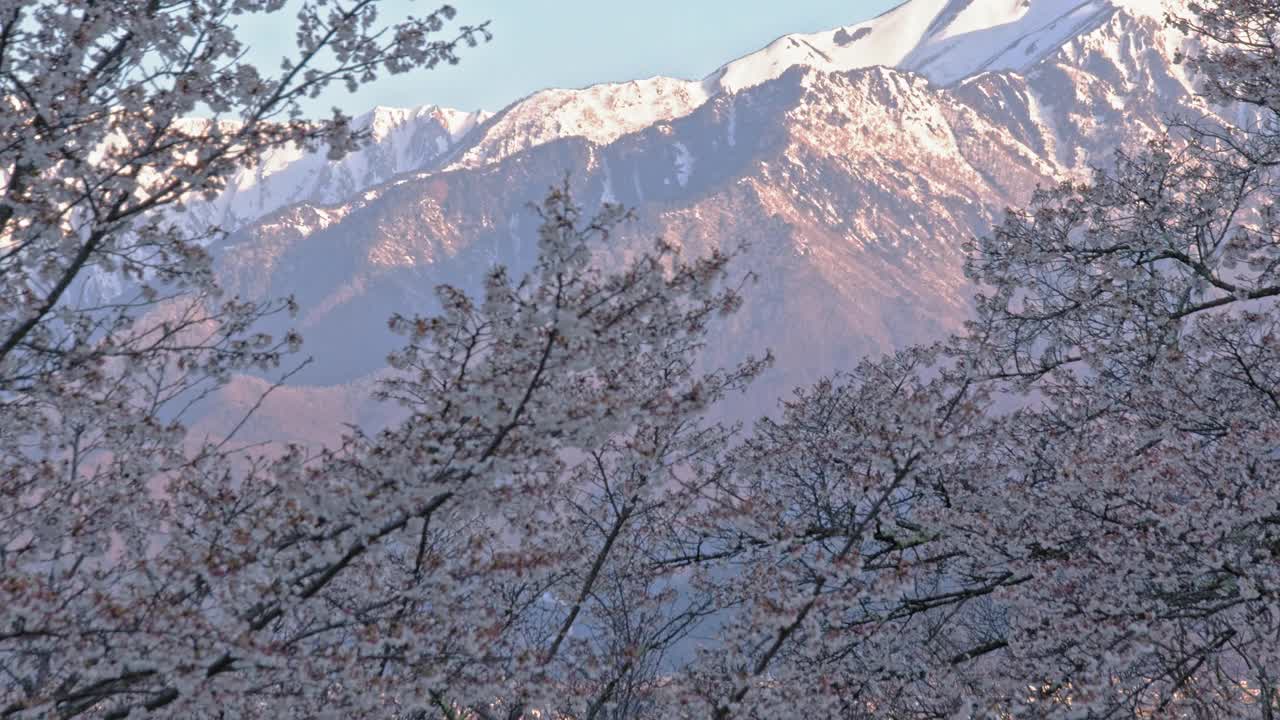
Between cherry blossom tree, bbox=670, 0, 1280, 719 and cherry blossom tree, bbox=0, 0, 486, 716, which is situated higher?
cherry blossom tree, bbox=0, 0, 486, 716

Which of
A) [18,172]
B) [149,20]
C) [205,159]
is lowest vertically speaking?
[205,159]

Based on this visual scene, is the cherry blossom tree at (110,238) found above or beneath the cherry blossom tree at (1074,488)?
above

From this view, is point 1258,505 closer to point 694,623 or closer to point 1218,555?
point 1218,555

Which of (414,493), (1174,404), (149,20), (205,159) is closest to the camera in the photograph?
(414,493)

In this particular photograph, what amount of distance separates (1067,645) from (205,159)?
672 centimetres

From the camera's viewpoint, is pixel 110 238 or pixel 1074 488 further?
pixel 1074 488

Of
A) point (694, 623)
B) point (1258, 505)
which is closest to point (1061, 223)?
point (1258, 505)

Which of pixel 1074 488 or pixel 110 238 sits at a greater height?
pixel 110 238

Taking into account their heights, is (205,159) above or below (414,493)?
above

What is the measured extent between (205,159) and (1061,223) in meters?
8.42

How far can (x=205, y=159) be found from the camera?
5898mm

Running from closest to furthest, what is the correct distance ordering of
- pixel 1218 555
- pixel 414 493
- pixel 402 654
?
pixel 414 493 → pixel 402 654 → pixel 1218 555

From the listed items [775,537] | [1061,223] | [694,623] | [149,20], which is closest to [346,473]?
[149,20]

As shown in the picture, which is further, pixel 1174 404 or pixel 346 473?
pixel 1174 404
